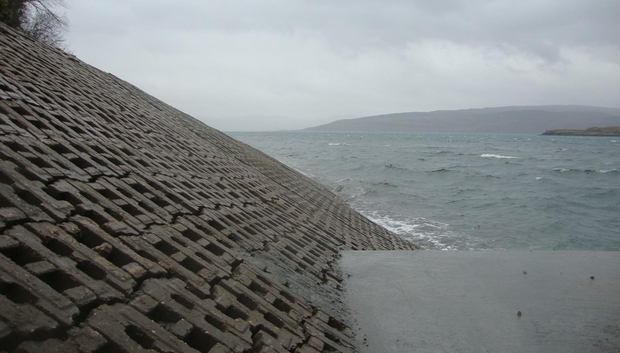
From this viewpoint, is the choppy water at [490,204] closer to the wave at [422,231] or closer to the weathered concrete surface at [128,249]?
the wave at [422,231]

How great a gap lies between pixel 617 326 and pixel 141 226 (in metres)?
5.03

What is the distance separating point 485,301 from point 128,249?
13.7 ft

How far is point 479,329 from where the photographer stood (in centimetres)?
475

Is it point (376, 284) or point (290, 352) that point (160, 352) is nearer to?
point (290, 352)

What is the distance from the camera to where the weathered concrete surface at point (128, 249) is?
2.68 metres

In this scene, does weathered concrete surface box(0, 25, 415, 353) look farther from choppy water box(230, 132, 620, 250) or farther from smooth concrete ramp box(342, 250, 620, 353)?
choppy water box(230, 132, 620, 250)

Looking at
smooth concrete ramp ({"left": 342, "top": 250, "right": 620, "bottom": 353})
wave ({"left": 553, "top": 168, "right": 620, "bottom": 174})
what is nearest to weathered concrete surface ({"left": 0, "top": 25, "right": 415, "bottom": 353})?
smooth concrete ramp ({"left": 342, "top": 250, "right": 620, "bottom": 353})

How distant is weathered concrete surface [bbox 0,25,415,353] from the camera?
106 inches

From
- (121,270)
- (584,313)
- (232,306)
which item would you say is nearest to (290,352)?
(232,306)

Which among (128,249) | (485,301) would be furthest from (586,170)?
(128,249)

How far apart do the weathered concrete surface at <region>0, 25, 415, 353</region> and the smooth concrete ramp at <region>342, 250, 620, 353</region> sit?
1.67 ft

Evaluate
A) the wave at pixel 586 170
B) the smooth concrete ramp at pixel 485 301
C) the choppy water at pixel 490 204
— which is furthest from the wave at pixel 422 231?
the wave at pixel 586 170

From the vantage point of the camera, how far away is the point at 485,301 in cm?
547

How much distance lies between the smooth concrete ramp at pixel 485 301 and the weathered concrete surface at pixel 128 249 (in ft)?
1.67
